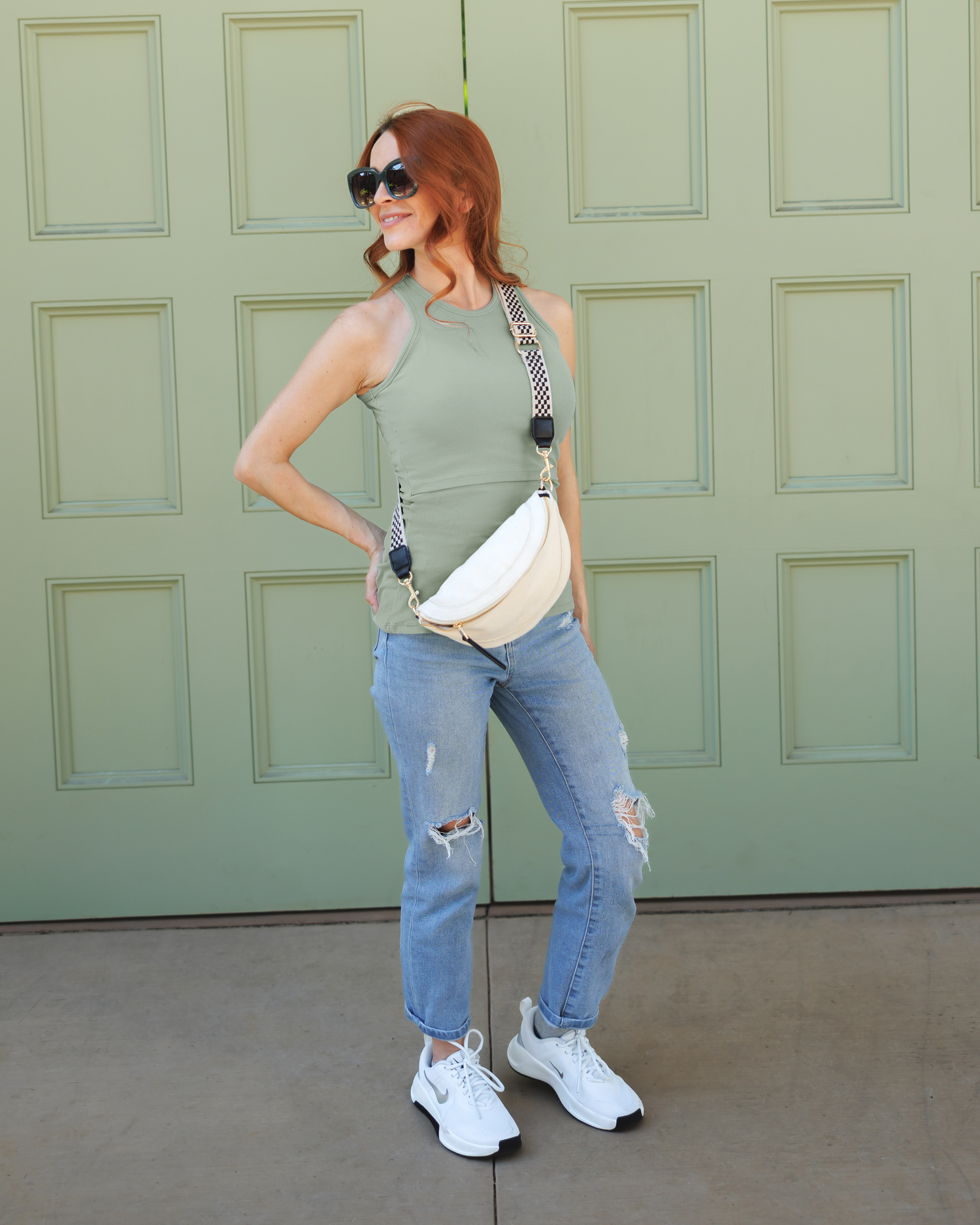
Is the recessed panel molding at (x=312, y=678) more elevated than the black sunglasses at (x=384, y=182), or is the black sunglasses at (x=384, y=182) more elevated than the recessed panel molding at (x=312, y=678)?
the black sunglasses at (x=384, y=182)

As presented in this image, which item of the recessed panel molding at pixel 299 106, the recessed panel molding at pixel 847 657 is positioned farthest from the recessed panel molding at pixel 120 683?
the recessed panel molding at pixel 847 657

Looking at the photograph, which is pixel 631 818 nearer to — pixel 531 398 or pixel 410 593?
pixel 410 593

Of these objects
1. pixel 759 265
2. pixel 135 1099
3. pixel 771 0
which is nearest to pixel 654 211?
pixel 759 265

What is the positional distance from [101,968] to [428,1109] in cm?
94

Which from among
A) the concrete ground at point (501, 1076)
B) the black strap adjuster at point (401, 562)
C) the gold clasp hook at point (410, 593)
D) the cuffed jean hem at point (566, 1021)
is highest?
the black strap adjuster at point (401, 562)

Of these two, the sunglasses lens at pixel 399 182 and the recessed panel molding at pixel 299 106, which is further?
the recessed panel molding at pixel 299 106

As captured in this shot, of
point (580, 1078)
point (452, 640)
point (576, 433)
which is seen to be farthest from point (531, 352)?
point (580, 1078)

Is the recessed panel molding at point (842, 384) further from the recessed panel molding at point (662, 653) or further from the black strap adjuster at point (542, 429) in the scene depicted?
the black strap adjuster at point (542, 429)

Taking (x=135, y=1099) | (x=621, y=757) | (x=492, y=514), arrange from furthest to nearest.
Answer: (x=135, y=1099) → (x=621, y=757) → (x=492, y=514)

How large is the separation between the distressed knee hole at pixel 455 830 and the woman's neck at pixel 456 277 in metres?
0.76

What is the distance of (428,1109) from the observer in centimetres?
167

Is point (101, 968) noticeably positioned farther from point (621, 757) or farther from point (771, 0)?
point (771, 0)

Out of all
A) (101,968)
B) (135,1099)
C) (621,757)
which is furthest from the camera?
(101,968)

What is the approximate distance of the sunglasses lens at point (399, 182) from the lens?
1.49 meters
